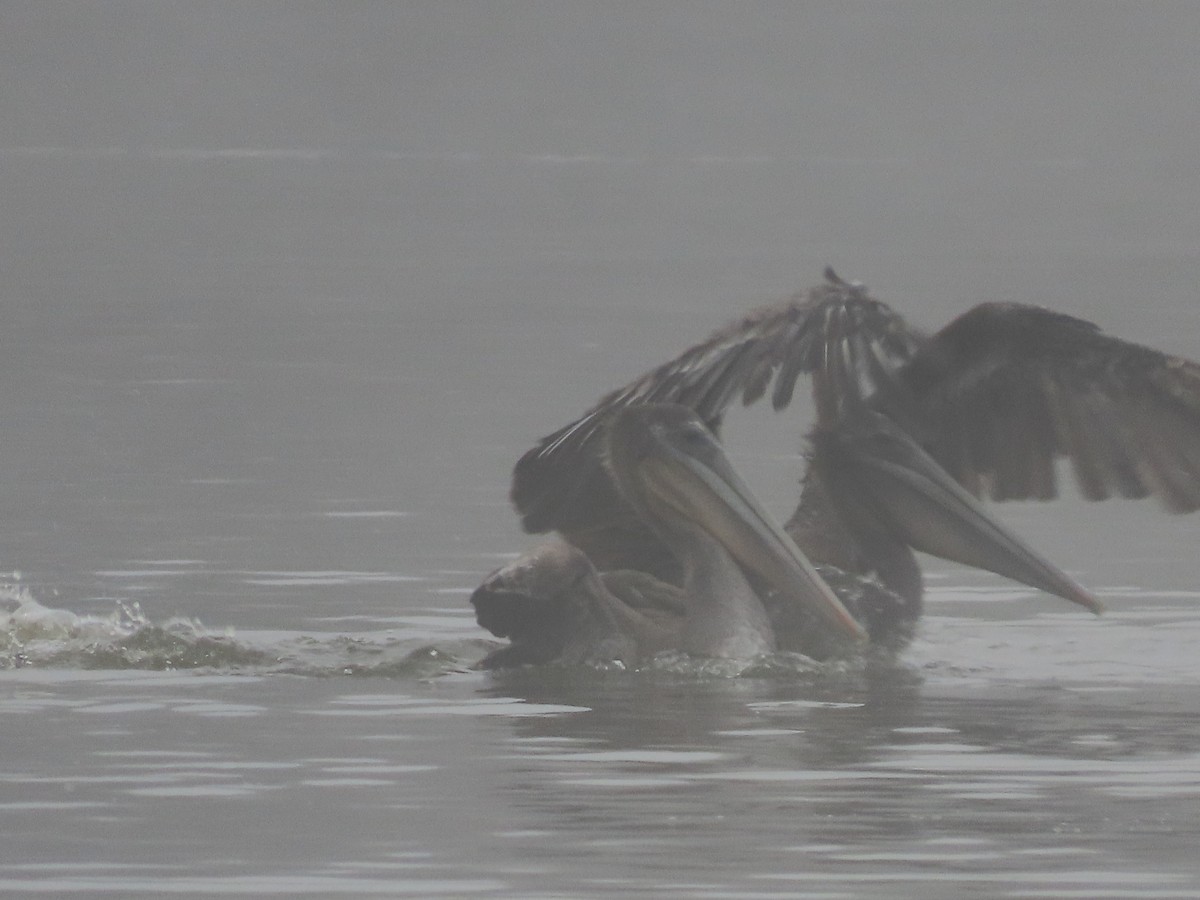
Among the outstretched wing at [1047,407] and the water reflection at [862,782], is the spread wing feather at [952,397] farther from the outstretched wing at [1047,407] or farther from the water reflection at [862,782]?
the water reflection at [862,782]

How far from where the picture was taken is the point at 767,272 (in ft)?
137

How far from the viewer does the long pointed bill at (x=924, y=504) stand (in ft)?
41.0

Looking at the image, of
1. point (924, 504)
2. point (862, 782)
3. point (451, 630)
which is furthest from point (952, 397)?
point (862, 782)

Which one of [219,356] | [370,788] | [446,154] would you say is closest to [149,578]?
[370,788]

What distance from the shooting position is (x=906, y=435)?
12.8m

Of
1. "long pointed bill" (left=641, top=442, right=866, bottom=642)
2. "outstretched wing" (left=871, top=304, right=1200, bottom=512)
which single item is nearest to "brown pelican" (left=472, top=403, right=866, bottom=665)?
"long pointed bill" (left=641, top=442, right=866, bottom=642)

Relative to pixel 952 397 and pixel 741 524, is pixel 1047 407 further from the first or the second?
pixel 741 524

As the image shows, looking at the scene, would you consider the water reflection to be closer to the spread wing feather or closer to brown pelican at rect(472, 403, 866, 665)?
brown pelican at rect(472, 403, 866, 665)

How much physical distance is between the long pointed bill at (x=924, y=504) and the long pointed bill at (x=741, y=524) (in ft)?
1.67

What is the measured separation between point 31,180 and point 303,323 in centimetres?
5120

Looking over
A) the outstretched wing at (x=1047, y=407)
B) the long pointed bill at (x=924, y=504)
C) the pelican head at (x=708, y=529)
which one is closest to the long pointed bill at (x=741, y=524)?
the pelican head at (x=708, y=529)

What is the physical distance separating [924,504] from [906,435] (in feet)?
1.03

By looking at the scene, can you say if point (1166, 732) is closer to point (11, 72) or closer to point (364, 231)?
point (364, 231)

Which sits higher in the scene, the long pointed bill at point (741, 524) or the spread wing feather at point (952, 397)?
the spread wing feather at point (952, 397)
